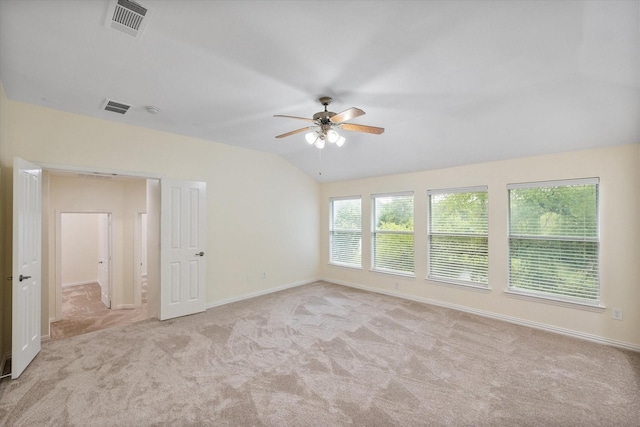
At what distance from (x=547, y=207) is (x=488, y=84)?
2.20 m

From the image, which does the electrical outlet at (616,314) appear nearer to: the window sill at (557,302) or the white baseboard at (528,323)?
the window sill at (557,302)

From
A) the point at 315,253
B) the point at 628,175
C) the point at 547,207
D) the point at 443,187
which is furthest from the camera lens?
the point at 315,253

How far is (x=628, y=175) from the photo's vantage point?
3262 millimetres

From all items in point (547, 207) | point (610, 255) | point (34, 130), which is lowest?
point (610, 255)

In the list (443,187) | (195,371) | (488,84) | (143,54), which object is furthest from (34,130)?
(443,187)

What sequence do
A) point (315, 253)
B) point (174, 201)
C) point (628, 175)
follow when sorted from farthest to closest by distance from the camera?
1. point (315, 253)
2. point (174, 201)
3. point (628, 175)

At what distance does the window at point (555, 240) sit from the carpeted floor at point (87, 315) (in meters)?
5.99

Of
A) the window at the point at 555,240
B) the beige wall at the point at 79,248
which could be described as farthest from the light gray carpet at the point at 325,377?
the beige wall at the point at 79,248

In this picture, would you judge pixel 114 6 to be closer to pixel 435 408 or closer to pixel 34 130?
pixel 34 130

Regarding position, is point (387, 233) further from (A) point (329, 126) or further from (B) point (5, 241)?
(B) point (5, 241)

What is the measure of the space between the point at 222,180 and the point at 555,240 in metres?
5.14

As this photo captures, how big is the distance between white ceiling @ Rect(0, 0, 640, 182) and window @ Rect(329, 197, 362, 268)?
8.41 ft

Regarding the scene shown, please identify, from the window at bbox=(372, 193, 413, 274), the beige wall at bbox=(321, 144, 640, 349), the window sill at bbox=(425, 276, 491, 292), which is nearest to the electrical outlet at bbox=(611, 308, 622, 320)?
the beige wall at bbox=(321, 144, 640, 349)

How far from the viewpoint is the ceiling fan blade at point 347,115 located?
2.45 metres
